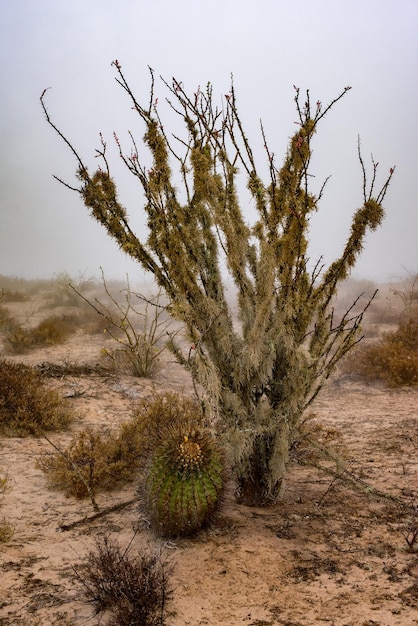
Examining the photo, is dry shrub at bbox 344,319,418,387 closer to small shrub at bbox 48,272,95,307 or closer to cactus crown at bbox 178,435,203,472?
cactus crown at bbox 178,435,203,472

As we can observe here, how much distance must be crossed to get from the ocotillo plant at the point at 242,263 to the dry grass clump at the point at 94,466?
1.26 metres

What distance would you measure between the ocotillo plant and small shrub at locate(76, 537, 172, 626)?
47.3 inches

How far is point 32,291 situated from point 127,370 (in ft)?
44.0

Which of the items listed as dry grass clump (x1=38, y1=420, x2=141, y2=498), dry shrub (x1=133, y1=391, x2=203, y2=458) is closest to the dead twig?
dry grass clump (x1=38, y1=420, x2=141, y2=498)

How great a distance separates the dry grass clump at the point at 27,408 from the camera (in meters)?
5.51

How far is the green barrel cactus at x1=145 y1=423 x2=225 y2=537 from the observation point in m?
3.05

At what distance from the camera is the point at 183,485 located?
3.05m

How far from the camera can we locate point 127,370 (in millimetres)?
8945

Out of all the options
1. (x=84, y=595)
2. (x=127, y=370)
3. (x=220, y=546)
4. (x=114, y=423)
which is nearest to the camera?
(x=84, y=595)

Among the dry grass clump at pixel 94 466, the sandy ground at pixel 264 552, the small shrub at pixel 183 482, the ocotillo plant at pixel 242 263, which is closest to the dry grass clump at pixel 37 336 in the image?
the sandy ground at pixel 264 552

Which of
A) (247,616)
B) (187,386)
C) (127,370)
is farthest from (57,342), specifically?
(247,616)

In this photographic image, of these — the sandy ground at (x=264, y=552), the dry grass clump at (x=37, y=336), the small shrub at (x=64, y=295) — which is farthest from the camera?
the small shrub at (x=64, y=295)

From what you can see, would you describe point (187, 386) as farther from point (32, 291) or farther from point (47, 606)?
point (32, 291)

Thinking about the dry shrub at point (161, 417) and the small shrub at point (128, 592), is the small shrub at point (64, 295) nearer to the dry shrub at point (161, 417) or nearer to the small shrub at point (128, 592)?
the dry shrub at point (161, 417)
